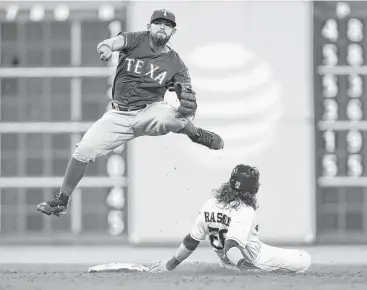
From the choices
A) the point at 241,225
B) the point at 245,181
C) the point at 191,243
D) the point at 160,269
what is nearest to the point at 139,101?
the point at 245,181

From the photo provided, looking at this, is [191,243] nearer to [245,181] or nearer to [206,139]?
[245,181]

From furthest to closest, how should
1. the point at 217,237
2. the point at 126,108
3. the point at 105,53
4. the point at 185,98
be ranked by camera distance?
the point at 126,108 < the point at 217,237 < the point at 185,98 < the point at 105,53

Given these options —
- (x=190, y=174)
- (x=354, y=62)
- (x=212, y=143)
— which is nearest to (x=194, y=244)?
(x=212, y=143)

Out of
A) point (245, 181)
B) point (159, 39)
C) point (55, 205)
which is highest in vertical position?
point (159, 39)

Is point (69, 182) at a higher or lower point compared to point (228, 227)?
higher

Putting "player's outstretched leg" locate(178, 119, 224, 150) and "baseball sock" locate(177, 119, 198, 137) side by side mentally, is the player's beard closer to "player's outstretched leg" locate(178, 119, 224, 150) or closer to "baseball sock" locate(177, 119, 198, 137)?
"baseball sock" locate(177, 119, 198, 137)

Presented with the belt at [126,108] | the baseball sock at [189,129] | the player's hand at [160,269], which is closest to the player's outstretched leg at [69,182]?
the belt at [126,108]
